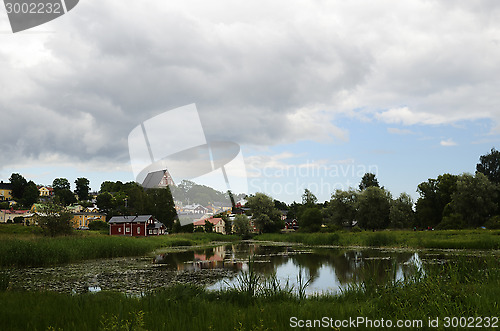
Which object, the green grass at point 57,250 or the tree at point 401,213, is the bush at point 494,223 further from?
the green grass at point 57,250

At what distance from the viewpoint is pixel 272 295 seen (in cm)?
859

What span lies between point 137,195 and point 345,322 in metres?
72.3

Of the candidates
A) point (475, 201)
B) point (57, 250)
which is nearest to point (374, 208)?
point (475, 201)

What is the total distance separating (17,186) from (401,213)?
394ft

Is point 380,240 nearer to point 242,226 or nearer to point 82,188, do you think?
point 242,226

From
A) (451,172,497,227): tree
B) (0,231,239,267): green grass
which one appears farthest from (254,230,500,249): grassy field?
(0,231,239,267): green grass

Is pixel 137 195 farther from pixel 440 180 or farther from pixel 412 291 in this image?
pixel 412 291

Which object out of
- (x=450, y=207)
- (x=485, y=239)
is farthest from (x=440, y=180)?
(x=485, y=239)

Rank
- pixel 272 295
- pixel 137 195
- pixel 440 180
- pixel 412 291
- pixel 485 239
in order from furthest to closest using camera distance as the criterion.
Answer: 1. pixel 137 195
2. pixel 440 180
3. pixel 485 239
4. pixel 272 295
5. pixel 412 291

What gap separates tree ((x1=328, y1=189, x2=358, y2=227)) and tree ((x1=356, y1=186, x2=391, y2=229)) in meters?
2.65

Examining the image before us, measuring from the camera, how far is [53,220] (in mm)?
30797

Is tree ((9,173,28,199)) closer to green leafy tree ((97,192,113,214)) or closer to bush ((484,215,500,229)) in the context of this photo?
green leafy tree ((97,192,113,214))

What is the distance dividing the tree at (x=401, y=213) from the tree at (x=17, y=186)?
385 ft

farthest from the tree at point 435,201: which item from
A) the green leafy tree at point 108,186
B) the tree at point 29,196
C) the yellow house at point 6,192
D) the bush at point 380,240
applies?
the yellow house at point 6,192
